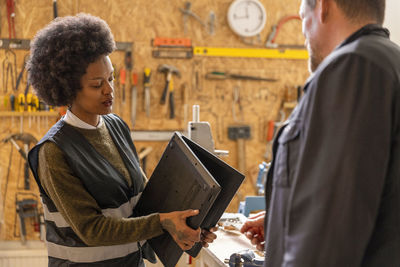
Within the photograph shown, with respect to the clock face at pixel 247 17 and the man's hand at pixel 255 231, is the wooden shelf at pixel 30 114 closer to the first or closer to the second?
the clock face at pixel 247 17

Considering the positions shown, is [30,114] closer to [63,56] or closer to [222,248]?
[63,56]

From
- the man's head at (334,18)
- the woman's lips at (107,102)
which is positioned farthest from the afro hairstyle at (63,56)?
the man's head at (334,18)

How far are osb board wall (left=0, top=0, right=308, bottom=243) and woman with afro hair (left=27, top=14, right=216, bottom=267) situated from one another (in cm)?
187

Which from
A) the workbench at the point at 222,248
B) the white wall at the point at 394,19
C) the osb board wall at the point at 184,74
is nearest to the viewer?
the workbench at the point at 222,248

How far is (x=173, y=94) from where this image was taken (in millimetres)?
3617

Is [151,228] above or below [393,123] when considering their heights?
below

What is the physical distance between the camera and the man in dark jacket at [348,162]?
32.0 inches

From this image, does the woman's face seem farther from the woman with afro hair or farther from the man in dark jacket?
the man in dark jacket

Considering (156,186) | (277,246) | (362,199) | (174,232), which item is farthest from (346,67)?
(156,186)

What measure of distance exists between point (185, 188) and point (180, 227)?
14cm

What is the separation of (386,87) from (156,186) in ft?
3.45

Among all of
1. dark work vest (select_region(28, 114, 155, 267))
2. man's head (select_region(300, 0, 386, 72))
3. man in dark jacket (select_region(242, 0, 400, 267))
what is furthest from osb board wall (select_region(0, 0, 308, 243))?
man in dark jacket (select_region(242, 0, 400, 267))

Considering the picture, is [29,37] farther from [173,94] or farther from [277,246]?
[277,246]

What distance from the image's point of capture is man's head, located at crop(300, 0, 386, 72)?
0.96m
